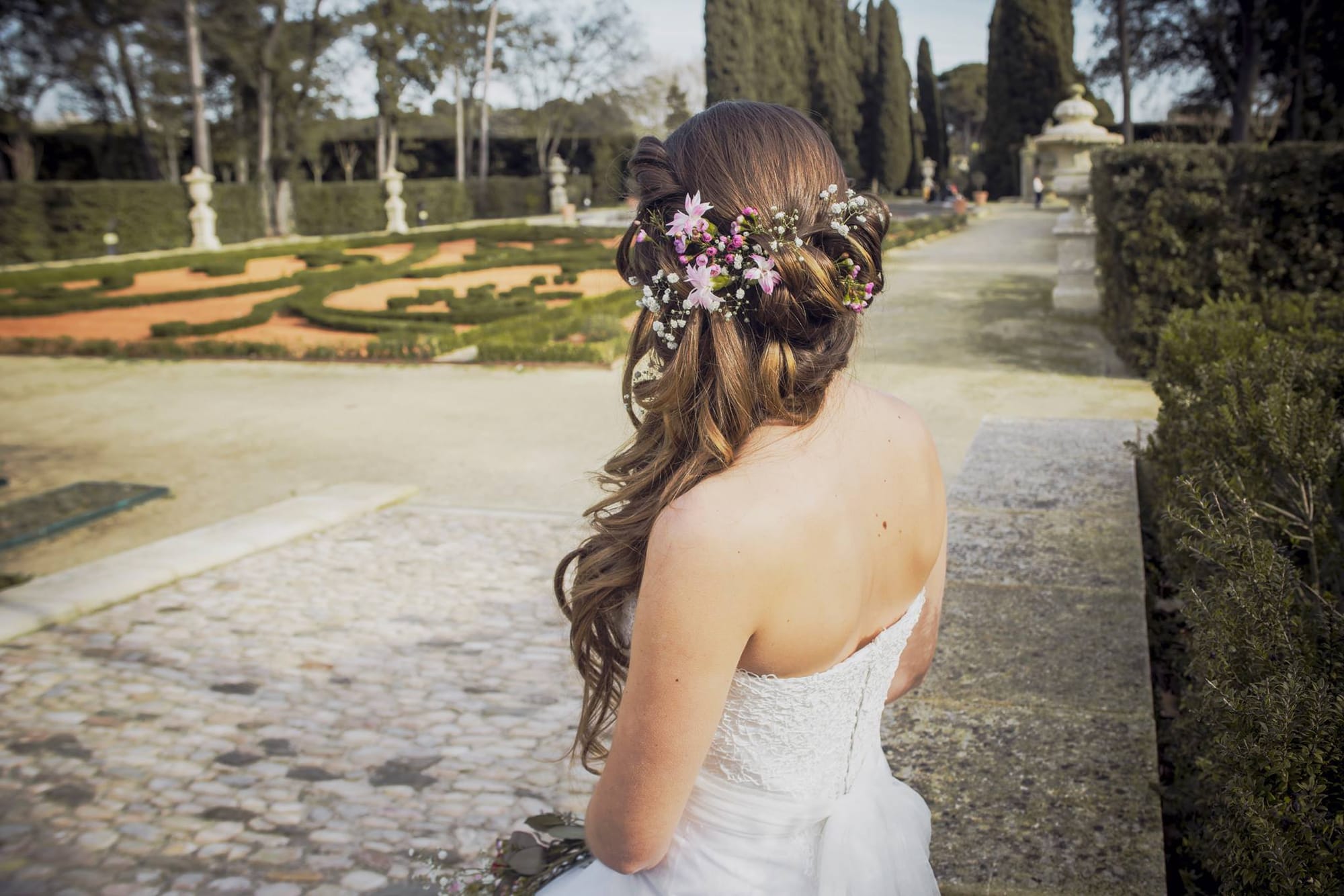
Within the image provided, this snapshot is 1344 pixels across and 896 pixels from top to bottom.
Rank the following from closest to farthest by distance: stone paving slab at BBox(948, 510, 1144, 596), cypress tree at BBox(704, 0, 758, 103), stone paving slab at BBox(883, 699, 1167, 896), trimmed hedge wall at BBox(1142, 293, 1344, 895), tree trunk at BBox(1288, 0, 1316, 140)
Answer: trimmed hedge wall at BBox(1142, 293, 1344, 895) < stone paving slab at BBox(883, 699, 1167, 896) < stone paving slab at BBox(948, 510, 1144, 596) < tree trunk at BBox(1288, 0, 1316, 140) < cypress tree at BBox(704, 0, 758, 103)

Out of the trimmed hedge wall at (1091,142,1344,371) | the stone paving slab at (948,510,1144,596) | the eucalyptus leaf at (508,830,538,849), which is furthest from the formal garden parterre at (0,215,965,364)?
the eucalyptus leaf at (508,830,538,849)

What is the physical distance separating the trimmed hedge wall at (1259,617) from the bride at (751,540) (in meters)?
0.45

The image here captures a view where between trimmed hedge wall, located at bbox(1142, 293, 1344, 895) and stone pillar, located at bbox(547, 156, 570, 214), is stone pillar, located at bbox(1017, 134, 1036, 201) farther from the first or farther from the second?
trimmed hedge wall, located at bbox(1142, 293, 1344, 895)

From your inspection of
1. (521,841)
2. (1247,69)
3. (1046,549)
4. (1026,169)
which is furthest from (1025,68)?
(521,841)

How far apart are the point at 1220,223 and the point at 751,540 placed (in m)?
7.86

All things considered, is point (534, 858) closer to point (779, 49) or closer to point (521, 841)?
point (521, 841)

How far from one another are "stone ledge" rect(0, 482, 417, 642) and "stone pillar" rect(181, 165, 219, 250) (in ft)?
66.5

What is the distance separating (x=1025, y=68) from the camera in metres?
35.6

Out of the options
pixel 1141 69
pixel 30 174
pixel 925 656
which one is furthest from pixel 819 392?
pixel 30 174

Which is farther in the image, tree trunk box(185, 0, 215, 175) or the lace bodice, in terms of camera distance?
tree trunk box(185, 0, 215, 175)

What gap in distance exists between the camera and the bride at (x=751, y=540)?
44.9 inches

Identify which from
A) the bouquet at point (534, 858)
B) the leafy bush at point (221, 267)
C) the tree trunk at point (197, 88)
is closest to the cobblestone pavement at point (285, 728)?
the bouquet at point (534, 858)

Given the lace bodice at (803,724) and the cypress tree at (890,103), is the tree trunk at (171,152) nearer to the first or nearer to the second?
the cypress tree at (890,103)

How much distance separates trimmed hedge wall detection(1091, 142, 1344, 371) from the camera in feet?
24.5
